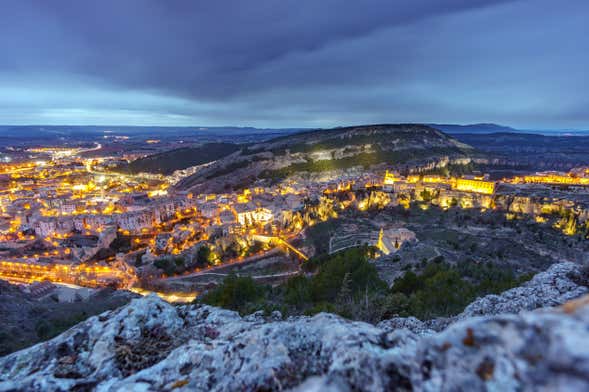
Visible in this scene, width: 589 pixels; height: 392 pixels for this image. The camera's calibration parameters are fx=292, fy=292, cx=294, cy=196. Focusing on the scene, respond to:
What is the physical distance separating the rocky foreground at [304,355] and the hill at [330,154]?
87751 mm

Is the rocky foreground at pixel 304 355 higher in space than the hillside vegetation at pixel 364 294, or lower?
higher

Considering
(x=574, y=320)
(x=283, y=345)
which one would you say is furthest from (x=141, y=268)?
(x=574, y=320)

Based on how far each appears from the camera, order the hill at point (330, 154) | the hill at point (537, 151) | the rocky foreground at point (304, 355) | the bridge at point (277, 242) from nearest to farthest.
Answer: the rocky foreground at point (304, 355), the bridge at point (277, 242), the hill at point (330, 154), the hill at point (537, 151)

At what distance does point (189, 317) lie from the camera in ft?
16.9

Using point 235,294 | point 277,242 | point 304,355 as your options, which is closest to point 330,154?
point 277,242

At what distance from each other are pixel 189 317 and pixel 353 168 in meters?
105

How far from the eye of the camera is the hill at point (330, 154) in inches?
3942

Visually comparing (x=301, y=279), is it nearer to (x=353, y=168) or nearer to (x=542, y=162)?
(x=353, y=168)

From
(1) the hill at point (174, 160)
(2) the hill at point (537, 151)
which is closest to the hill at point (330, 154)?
(2) the hill at point (537, 151)

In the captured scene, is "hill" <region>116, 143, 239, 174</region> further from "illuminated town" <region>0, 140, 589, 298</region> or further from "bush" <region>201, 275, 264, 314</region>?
"bush" <region>201, 275, 264, 314</region>

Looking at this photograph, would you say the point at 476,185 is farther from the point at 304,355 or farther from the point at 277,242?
the point at 304,355

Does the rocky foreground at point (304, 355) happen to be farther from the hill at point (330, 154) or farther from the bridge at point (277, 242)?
the hill at point (330, 154)

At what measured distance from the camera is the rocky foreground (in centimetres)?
193

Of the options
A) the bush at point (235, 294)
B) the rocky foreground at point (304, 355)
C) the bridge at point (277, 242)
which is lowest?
the bridge at point (277, 242)
